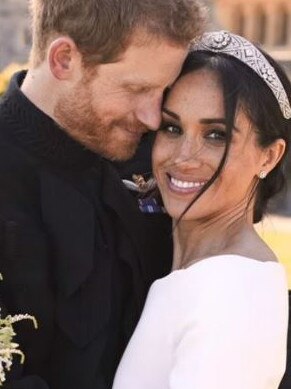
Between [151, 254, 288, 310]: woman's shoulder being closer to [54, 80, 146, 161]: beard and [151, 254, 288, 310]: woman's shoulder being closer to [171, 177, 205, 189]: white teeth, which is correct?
[171, 177, 205, 189]: white teeth

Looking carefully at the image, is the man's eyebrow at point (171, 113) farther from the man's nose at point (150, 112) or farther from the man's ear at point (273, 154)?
the man's ear at point (273, 154)

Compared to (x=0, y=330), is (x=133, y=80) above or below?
above

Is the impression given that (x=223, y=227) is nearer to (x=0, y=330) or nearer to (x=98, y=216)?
(x=98, y=216)

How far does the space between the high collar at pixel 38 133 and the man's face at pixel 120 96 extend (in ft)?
0.11

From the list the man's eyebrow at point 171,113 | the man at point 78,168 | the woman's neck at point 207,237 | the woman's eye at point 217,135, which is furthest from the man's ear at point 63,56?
the woman's neck at point 207,237

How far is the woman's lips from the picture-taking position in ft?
8.32

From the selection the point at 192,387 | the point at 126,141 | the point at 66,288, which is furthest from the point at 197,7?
the point at 192,387

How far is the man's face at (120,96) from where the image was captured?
8.11ft

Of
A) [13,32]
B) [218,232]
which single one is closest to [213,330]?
[218,232]

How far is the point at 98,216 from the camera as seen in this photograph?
101 inches

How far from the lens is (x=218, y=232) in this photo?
8.61 feet

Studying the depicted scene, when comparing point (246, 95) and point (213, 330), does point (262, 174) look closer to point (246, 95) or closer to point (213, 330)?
point (246, 95)

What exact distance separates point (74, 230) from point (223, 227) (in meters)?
0.42

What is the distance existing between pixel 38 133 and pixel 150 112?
0.29 m
